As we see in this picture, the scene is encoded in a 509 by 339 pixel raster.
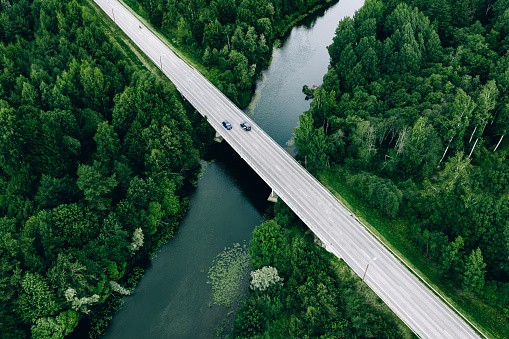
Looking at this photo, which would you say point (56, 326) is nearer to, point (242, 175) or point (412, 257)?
point (242, 175)

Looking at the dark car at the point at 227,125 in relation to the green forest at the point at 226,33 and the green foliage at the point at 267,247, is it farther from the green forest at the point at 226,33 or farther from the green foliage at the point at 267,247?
the green foliage at the point at 267,247

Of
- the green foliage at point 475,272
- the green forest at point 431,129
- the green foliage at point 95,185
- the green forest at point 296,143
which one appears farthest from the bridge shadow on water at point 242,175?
the green foliage at point 475,272

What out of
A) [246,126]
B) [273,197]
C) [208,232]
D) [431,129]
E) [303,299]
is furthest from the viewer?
[246,126]

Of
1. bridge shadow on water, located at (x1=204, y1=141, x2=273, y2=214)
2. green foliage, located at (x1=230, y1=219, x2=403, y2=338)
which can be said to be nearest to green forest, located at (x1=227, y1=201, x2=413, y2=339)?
green foliage, located at (x1=230, y1=219, x2=403, y2=338)

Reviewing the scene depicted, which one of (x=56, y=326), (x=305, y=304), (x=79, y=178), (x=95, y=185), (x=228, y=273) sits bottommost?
(x=56, y=326)

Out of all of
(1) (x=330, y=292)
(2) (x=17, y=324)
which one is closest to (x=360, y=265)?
(1) (x=330, y=292)

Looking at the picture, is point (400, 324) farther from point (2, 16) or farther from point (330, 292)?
point (2, 16)

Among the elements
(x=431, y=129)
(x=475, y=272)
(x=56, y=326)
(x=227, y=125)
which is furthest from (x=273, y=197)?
(x=56, y=326)
